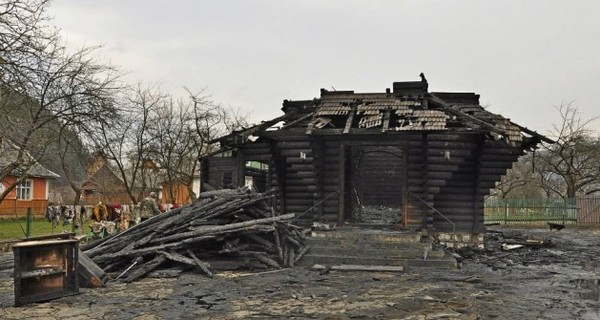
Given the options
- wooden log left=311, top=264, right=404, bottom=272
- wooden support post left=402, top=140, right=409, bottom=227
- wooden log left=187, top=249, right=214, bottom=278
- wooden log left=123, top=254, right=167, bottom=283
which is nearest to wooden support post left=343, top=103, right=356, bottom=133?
wooden support post left=402, top=140, right=409, bottom=227

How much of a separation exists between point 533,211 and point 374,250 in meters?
21.7

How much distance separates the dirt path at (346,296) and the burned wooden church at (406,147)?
354cm

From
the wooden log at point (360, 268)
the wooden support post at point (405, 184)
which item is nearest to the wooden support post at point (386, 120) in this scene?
the wooden support post at point (405, 184)

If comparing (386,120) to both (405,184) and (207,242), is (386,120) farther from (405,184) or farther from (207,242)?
(207,242)

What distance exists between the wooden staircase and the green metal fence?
64.5ft

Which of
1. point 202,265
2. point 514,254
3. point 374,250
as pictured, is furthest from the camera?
point 514,254

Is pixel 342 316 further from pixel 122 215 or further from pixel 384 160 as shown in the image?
pixel 384 160

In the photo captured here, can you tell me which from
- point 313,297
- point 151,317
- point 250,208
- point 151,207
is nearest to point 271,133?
point 250,208

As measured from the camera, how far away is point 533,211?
98.8 feet

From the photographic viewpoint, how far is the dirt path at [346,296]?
7.31 meters

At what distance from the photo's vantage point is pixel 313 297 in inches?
335

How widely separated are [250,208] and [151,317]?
19.3ft

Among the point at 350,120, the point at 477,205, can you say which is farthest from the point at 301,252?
the point at 477,205

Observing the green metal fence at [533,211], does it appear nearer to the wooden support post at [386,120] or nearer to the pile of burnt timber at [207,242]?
the wooden support post at [386,120]
